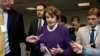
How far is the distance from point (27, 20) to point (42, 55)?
11.1 meters

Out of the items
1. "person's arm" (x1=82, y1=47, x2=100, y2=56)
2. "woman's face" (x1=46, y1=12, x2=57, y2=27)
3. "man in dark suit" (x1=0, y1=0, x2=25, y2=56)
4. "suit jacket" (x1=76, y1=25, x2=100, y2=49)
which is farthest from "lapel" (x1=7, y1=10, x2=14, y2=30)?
"person's arm" (x1=82, y1=47, x2=100, y2=56)

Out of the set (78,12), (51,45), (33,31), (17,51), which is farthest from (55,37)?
(78,12)

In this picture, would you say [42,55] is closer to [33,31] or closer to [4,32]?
[4,32]

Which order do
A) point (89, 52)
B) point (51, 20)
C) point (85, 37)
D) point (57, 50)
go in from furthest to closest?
point (85, 37) < point (51, 20) < point (57, 50) < point (89, 52)

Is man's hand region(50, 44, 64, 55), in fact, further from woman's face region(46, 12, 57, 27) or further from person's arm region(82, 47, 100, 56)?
person's arm region(82, 47, 100, 56)

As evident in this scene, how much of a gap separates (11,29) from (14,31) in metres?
0.05

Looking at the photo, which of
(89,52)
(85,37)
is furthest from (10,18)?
(89,52)

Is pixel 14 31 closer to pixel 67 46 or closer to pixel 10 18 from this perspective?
pixel 10 18

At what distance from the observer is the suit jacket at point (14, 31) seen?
3029mm

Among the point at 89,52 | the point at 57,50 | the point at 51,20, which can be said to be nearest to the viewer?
the point at 89,52

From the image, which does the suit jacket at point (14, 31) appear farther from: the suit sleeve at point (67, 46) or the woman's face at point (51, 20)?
the suit sleeve at point (67, 46)

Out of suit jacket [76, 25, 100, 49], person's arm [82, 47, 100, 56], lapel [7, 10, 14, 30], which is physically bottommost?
suit jacket [76, 25, 100, 49]

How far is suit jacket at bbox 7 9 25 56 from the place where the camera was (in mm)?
3029

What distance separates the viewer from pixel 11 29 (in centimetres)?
304
